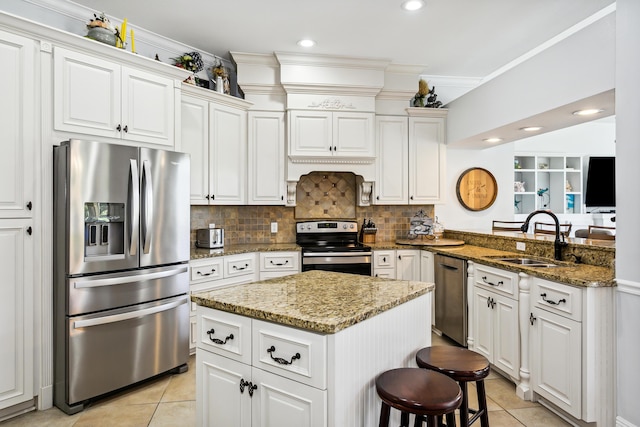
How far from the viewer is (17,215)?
2398 millimetres

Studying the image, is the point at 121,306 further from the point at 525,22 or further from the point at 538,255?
the point at 525,22

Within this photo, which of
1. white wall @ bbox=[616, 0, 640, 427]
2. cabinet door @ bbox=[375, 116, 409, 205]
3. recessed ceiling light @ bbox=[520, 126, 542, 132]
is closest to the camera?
Answer: white wall @ bbox=[616, 0, 640, 427]

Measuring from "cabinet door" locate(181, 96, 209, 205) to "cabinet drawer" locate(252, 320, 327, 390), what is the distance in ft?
7.81

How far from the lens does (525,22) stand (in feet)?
11.0

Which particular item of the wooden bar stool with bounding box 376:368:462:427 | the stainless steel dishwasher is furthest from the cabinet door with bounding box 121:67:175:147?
the stainless steel dishwasher

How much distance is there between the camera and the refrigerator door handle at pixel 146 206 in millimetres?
2758

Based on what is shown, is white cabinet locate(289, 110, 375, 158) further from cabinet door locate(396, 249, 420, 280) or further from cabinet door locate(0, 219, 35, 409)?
cabinet door locate(0, 219, 35, 409)

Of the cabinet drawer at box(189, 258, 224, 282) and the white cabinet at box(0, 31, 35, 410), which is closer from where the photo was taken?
the white cabinet at box(0, 31, 35, 410)

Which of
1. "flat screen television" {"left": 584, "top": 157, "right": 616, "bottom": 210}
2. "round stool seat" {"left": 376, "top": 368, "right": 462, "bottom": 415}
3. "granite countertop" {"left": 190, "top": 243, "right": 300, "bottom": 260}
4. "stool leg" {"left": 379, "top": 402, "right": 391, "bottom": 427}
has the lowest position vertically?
"stool leg" {"left": 379, "top": 402, "right": 391, "bottom": 427}

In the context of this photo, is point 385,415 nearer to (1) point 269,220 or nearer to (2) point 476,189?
(1) point 269,220

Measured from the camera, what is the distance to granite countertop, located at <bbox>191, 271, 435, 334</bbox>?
4.69 feet

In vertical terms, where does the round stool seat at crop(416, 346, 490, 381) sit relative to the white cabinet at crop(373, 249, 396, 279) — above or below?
below

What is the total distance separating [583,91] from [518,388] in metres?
2.05

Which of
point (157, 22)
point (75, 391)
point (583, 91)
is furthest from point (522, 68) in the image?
point (75, 391)
